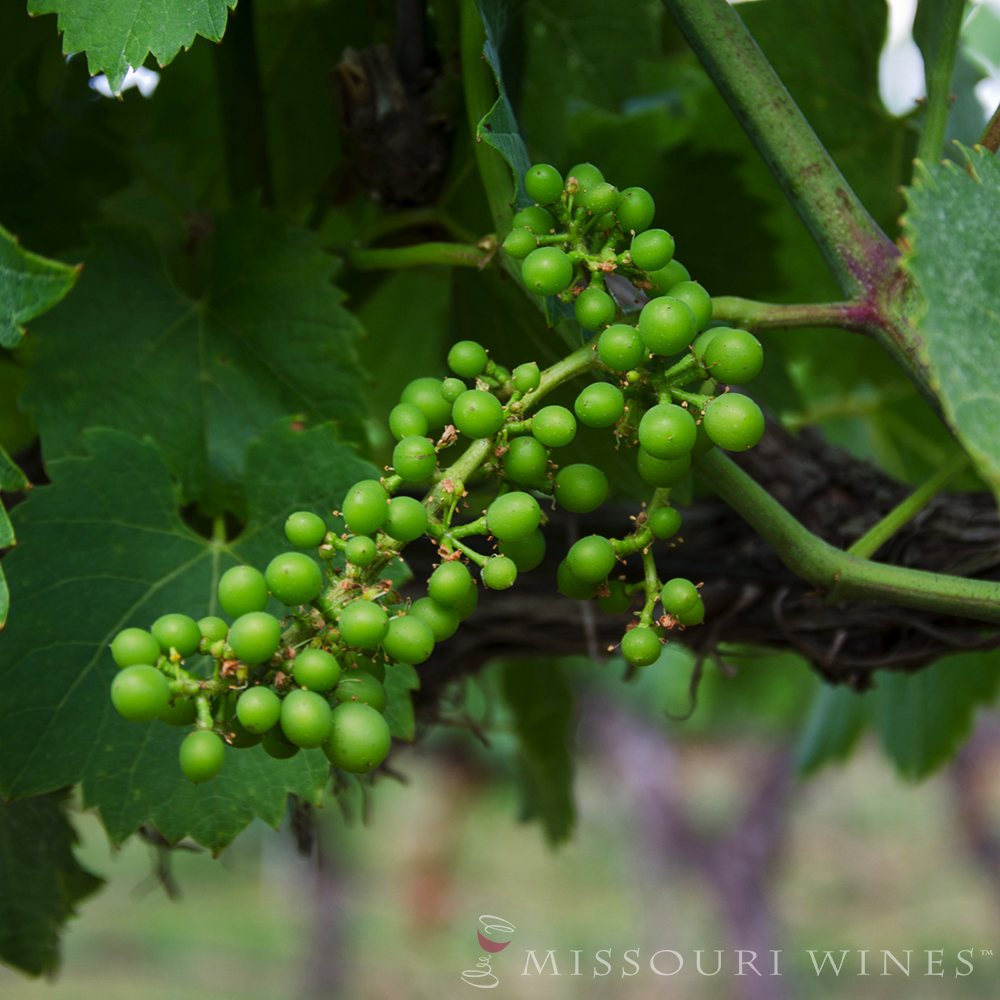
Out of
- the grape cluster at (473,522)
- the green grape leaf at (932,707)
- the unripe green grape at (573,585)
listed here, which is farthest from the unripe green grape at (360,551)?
the green grape leaf at (932,707)

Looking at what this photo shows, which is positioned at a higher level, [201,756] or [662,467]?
[662,467]

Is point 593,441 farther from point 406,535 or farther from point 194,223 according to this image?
point 194,223

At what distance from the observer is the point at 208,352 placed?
2.42 ft

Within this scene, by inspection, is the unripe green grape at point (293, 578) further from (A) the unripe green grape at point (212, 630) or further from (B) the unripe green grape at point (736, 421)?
(B) the unripe green grape at point (736, 421)

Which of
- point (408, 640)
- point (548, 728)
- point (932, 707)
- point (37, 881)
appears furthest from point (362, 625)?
point (932, 707)

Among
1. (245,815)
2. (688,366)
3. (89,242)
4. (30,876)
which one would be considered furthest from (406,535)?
(30,876)

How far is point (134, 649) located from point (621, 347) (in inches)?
9.2

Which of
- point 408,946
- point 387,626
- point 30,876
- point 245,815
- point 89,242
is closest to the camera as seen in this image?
point 387,626

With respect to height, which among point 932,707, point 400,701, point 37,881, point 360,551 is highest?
point 360,551

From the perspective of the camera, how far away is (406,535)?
1.35 feet

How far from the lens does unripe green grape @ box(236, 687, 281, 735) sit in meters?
0.37

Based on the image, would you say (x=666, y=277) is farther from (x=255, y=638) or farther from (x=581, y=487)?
(x=255, y=638)

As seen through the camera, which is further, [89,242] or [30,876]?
[30,876]

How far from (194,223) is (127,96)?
0.14 m
